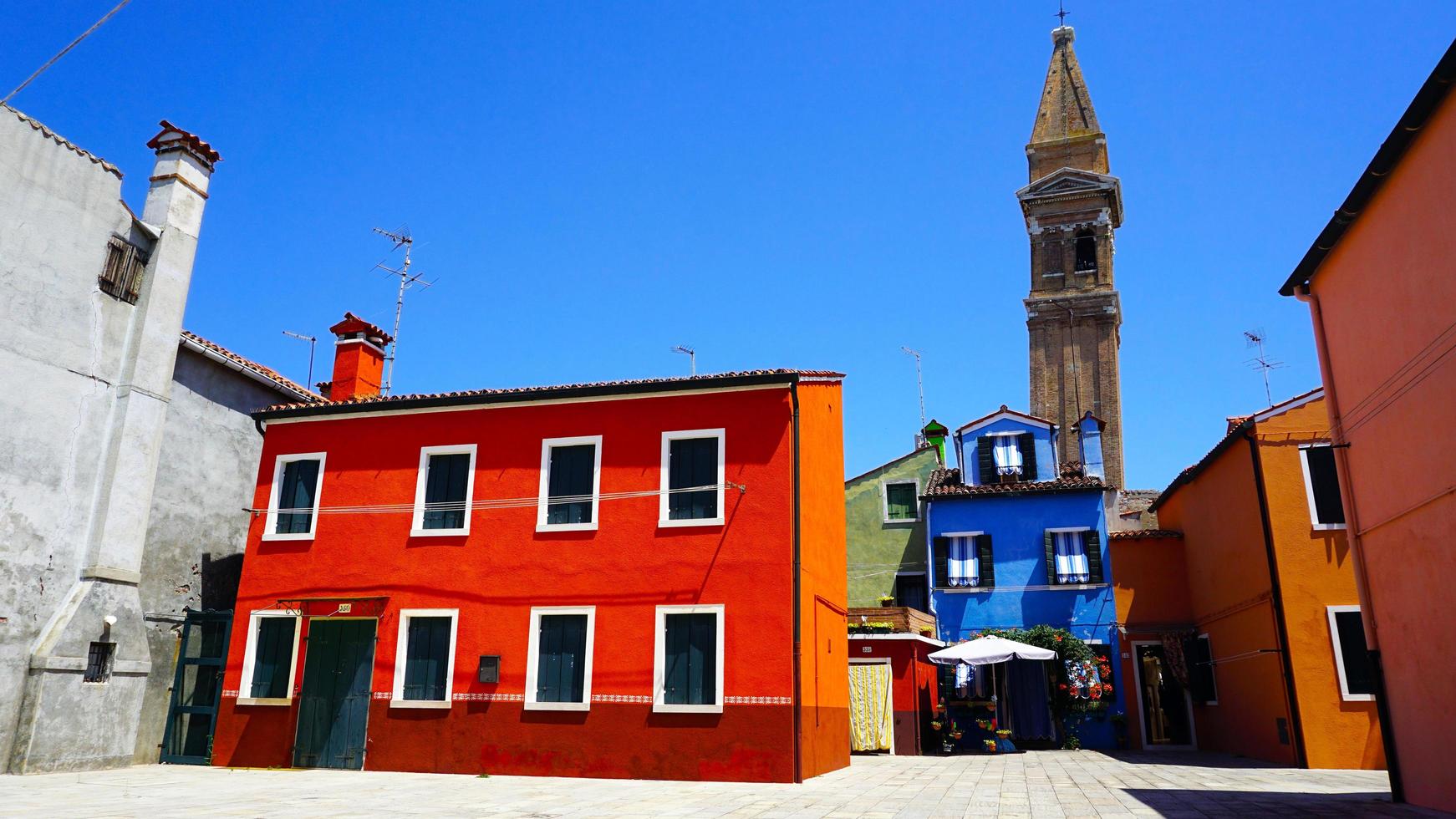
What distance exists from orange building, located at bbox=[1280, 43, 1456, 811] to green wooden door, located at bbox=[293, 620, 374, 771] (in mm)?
15171

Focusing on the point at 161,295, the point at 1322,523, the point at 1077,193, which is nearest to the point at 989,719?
the point at 1322,523

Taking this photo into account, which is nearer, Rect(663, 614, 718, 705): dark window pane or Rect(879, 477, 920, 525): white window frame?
Rect(663, 614, 718, 705): dark window pane

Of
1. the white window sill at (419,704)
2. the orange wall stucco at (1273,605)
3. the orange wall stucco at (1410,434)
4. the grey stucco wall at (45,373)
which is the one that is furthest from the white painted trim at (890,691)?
the grey stucco wall at (45,373)

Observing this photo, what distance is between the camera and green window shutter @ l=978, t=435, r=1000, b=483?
94.4 feet

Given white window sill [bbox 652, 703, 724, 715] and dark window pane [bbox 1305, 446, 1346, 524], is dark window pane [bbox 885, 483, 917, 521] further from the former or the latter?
white window sill [bbox 652, 703, 724, 715]

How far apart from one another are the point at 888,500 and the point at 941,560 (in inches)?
161

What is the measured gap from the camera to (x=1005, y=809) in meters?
11.0

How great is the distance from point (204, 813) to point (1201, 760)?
18.3m

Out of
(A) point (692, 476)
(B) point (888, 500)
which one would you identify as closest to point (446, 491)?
(A) point (692, 476)

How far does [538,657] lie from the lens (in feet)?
52.7

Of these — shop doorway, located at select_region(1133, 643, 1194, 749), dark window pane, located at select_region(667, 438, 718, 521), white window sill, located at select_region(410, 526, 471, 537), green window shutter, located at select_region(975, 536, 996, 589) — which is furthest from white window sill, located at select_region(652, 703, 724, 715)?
shop doorway, located at select_region(1133, 643, 1194, 749)

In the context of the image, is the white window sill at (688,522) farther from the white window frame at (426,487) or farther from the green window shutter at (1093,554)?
the green window shutter at (1093,554)

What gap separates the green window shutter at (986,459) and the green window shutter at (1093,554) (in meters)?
3.10

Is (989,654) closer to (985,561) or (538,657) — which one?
(985,561)
